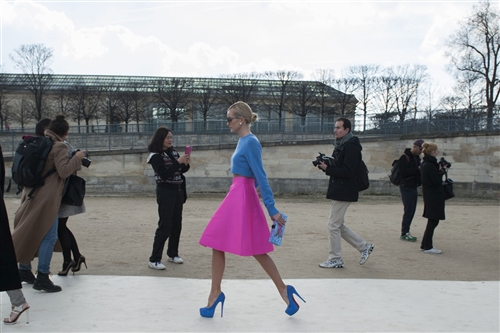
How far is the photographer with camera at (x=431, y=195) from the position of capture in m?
8.34

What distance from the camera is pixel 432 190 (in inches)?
333

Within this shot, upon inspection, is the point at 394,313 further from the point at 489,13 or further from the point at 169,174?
the point at 489,13

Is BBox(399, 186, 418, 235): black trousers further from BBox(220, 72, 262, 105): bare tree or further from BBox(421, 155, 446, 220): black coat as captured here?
BBox(220, 72, 262, 105): bare tree

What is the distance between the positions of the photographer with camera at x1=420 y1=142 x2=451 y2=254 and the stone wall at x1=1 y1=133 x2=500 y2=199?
12.8m

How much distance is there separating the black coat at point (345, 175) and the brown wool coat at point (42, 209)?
3.40 meters

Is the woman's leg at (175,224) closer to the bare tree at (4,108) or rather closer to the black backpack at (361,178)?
the black backpack at (361,178)

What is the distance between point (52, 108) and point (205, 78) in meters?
20.3

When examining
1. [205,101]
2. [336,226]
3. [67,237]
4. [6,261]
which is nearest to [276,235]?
[6,261]

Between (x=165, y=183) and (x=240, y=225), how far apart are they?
2474mm

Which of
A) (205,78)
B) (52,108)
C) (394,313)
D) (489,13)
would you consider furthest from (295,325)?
(205,78)

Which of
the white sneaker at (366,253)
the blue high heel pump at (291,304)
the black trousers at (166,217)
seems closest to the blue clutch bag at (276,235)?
the blue high heel pump at (291,304)

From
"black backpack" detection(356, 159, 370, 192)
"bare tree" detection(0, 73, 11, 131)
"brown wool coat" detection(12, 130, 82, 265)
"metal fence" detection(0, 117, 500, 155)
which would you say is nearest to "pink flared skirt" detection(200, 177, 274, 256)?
"brown wool coat" detection(12, 130, 82, 265)

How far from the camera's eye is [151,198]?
18609 millimetres

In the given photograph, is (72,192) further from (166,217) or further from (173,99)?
(173,99)
